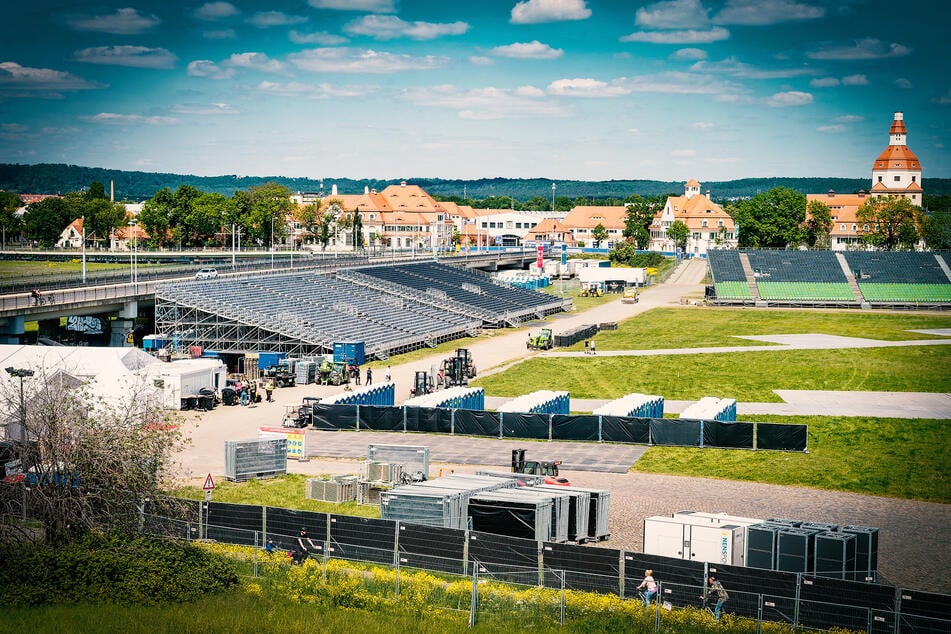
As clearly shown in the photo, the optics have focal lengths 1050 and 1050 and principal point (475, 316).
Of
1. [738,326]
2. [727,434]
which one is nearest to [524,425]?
[727,434]

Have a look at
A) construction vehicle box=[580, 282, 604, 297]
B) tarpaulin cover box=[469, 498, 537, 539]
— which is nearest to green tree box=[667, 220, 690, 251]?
construction vehicle box=[580, 282, 604, 297]

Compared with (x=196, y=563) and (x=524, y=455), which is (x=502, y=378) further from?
(x=196, y=563)

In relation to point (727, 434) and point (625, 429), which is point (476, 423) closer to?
point (625, 429)

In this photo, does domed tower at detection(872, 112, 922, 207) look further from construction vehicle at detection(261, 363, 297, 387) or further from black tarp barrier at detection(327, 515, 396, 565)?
black tarp barrier at detection(327, 515, 396, 565)

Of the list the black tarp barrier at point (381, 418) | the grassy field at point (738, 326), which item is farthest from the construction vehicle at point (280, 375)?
the grassy field at point (738, 326)


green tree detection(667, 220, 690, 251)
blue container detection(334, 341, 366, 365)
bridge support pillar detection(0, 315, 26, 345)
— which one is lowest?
blue container detection(334, 341, 366, 365)
